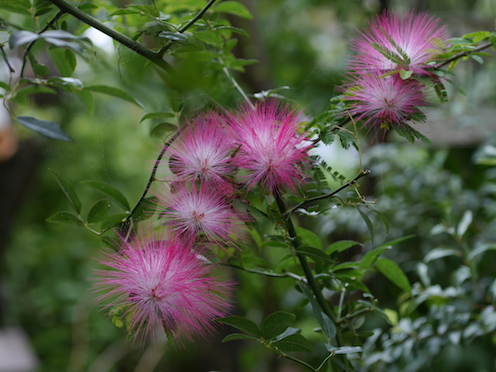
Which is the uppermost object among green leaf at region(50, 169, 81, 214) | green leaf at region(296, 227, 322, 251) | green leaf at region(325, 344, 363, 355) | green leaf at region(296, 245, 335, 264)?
green leaf at region(296, 227, 322, 251)

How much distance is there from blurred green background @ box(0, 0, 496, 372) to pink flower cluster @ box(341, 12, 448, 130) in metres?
0.07


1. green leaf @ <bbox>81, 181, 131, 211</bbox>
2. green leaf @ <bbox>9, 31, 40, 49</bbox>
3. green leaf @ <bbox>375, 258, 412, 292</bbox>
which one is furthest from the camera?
green leaf @ <bbox>375, 258, 412, 292</bbox>

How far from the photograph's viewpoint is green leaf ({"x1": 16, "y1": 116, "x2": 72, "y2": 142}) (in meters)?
0.35

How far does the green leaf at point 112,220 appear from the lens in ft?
1.32

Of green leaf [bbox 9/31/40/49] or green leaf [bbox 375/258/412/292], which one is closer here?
green leaf [bbox 9/31/40/49]

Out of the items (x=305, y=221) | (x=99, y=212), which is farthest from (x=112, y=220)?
(x=305, y=221)

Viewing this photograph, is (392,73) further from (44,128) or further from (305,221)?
(305,221)

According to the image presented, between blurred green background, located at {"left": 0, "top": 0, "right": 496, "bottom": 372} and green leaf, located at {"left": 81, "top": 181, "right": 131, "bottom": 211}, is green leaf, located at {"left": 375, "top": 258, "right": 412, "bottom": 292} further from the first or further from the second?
green leaf, located at {"left": 81, "top": 181, "right": 131, "bottom": 211}

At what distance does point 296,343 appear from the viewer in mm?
369

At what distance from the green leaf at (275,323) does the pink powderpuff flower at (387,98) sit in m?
0.16

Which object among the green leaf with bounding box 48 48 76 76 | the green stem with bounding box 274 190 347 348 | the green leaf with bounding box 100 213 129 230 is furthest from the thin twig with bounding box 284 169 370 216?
the green leaf with bounding box 48 48 76 76

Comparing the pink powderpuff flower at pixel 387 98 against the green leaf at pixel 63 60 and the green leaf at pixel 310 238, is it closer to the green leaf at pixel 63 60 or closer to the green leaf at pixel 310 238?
the green leaf at pixel 310 238

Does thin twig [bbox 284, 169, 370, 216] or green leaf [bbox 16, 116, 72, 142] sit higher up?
thin twig [bbox 284, 169, 370, 216]

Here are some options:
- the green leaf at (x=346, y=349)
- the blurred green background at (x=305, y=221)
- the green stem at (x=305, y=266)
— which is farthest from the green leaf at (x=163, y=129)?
the green leaf at (x=346, y=349)
